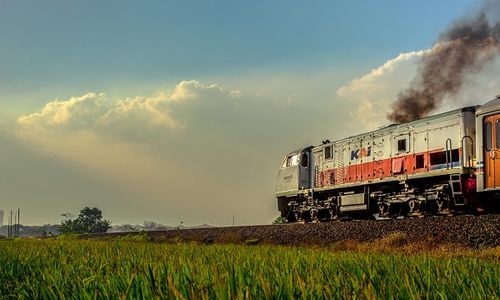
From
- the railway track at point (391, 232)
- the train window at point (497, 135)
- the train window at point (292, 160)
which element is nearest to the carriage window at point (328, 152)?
the train window at point (292, 160)

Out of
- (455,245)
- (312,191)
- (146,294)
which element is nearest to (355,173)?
(312,191)

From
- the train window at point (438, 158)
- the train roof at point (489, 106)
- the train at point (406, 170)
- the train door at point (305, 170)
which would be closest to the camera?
the train roof at point (489, 106)

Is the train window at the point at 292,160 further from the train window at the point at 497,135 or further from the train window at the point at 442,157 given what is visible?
the train window at the point at 497,135

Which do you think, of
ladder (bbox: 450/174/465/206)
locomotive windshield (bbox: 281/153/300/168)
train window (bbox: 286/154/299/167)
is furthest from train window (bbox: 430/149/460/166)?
train window (bbox: 286/154/299/167)

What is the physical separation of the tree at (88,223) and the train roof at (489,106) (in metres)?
81.3

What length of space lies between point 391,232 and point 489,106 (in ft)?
19.8

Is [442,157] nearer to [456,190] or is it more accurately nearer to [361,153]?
[456,190]

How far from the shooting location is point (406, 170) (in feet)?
74.9

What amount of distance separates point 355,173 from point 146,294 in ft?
76.7

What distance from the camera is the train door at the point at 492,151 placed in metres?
18.7

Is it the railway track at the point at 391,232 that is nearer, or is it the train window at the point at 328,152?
the railway track at the point at 391,232

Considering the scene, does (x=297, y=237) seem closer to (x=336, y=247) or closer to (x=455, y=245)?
(x=336, y=247)

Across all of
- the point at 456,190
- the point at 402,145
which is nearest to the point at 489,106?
the point at 456,190

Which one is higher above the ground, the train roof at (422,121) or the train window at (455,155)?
the train roof at (422,121)
